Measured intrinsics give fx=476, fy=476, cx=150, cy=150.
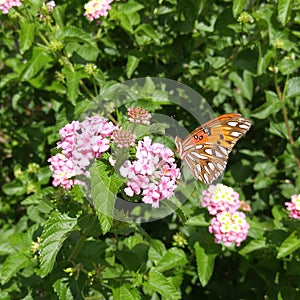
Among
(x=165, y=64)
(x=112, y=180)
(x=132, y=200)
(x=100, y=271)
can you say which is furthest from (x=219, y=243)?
(x=165, y=64)

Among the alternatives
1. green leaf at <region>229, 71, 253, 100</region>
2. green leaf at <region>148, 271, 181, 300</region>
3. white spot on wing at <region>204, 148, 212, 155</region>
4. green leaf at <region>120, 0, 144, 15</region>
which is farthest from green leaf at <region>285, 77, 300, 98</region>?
green leaf at <region>148, 271, 181, 300</region>

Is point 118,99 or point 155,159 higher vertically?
point 155,159

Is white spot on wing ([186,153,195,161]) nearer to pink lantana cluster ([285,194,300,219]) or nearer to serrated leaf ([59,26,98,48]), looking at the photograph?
pink lantana cluster ([285,194,300,219])

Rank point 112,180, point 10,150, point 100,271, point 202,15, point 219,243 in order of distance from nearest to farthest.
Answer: point 112,180, point 100,271, point 219,243, point 202,15, point 10,150

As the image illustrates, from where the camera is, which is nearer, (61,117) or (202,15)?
(61,117)

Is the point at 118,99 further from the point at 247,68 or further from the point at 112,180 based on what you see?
the point at 112,180

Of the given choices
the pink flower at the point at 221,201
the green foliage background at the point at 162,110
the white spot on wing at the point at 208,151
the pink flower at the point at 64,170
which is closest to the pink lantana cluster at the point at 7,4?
the green foliage background at the point at 162,110

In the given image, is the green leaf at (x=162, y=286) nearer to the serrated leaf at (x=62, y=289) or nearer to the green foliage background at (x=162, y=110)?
the green foliage background at (x=162, y=110)

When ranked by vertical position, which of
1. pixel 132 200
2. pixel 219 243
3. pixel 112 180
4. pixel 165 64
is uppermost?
pixel 112 180
